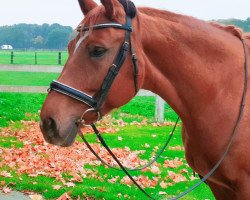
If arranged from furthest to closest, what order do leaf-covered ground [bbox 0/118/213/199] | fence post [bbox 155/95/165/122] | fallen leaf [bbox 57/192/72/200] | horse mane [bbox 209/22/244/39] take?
1. fence post [bbox 155/95/165/122]
2. leaf-covered ground [bbox 0/118/213/199]
3. fallen leaf [bbox 57/192/72/200]
4. horse mane [bbox 209/22/244/39]

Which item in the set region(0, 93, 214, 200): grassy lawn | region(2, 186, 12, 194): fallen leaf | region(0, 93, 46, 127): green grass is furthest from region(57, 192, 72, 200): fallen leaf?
region(0, 93, 46, 127): green grass

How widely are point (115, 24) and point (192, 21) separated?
69 cm

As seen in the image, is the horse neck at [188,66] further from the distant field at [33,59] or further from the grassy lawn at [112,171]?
Answer: the distant field at [33,59]

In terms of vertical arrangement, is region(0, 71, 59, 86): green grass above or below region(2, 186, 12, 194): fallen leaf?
below

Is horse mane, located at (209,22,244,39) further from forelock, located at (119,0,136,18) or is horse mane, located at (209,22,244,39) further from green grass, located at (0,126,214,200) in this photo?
green grass, located at (0,126,214,200)

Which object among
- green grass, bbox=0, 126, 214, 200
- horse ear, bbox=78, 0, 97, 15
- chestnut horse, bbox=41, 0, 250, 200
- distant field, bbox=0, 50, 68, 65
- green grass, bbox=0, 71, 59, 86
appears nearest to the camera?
chestnut horse, bbox=41, 0, 250, 200

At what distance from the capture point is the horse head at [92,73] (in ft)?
8.75

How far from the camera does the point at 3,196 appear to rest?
17.4ft

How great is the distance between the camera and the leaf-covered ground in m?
5.48

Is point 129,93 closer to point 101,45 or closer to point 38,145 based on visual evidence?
point 101,45

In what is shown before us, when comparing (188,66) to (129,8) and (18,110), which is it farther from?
(18,110)

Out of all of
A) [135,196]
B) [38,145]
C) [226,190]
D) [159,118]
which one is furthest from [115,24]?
[159,118]

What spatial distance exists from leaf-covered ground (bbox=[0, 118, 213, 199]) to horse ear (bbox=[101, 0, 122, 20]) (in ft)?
9.86

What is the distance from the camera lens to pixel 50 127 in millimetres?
2654
